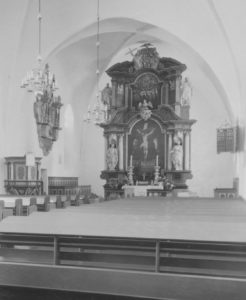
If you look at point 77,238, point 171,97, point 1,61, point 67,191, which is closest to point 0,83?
point 1,61

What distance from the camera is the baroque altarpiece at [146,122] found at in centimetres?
1833

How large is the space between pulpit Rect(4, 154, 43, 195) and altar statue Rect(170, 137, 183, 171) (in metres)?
6.36

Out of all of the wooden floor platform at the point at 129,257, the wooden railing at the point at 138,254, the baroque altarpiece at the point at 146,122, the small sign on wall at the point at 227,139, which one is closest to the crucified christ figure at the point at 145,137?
the baroque altarpiece at the point at 146,122

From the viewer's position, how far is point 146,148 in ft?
62.1

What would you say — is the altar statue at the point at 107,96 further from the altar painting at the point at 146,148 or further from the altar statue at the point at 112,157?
the altar statue at the point at 112,157

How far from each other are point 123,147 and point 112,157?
766 millimetres

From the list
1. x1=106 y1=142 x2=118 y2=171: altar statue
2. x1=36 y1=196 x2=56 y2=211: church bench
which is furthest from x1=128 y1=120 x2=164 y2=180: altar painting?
x1=36 y1=196 x2=56 y2=211: church bench

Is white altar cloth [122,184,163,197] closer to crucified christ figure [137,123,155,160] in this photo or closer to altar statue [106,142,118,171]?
altar statue [106,142,118,171]

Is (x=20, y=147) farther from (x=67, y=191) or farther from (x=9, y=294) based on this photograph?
(x=9, y=294)

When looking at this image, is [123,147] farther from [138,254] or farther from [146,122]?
[138,254]

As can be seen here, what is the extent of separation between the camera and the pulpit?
48.0 feet

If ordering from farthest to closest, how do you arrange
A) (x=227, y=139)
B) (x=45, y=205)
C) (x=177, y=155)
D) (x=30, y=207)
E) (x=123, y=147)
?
(x=123, y=147), (x=177, y=155), (x=227, y=139), (x=45, y=205), (x=30, y=207)

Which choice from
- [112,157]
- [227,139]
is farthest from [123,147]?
[227,139]

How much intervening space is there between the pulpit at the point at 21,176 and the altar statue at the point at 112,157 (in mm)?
4583
